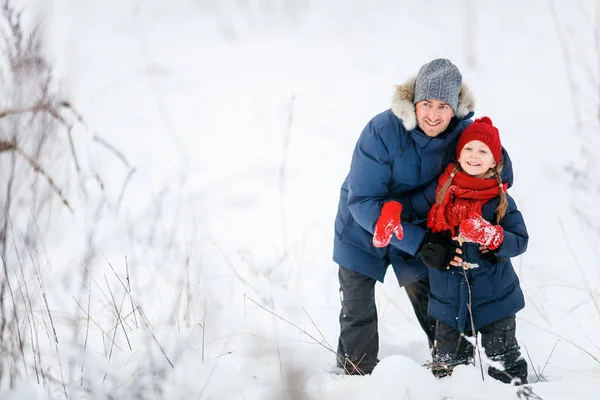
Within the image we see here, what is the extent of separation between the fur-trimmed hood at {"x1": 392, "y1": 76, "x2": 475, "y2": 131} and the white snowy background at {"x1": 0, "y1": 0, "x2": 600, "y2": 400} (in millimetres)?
995

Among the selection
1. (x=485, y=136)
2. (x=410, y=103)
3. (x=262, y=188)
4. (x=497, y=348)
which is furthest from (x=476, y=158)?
(x=262, y=188)

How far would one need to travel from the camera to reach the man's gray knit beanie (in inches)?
91.9

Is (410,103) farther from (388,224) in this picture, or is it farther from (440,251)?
(440,251)

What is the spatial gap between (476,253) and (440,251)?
201 millimetres

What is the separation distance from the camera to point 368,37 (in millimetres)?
8227

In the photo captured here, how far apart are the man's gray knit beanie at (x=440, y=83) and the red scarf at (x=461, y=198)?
0.31m

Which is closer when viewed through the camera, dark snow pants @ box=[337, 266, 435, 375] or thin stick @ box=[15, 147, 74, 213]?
thin stick @ box=[15, 147, 74, 213]

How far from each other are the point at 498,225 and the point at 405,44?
19.8 ft

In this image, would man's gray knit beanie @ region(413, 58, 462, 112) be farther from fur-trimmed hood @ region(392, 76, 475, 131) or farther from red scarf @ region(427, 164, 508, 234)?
red scarf @ region(427, 164, 508, 234)

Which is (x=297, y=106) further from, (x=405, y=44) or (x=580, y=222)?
(x=580, y=222)

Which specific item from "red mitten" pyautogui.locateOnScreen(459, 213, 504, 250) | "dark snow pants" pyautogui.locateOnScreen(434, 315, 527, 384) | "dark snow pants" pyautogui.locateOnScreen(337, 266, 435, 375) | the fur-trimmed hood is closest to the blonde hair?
"red mitten" pyautogui.locateOnScreen(459, 213, 504, 250)

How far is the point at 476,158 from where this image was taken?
2283mm

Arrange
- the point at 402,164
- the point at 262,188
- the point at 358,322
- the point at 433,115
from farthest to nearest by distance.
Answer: the point at 262,188
the point at 358,322
the point at 402,164
the point at 433,115

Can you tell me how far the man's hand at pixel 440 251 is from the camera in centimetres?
232
